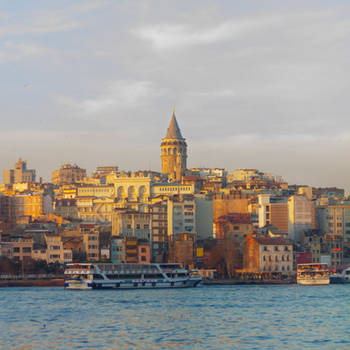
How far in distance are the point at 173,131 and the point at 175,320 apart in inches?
5166

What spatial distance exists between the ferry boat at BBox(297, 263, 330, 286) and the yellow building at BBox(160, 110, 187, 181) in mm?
86874

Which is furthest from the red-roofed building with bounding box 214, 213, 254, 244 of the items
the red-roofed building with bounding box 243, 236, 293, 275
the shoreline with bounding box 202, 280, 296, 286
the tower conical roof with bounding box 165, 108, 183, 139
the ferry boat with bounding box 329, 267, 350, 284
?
the tower conical roof with bounding box 165, 108, 183, 139

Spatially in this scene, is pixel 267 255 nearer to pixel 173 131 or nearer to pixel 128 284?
pixel 128 284

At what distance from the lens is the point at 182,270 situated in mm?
90438

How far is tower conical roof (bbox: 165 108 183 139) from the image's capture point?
184625mm

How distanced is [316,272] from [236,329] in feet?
149

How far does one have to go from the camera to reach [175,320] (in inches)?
2184

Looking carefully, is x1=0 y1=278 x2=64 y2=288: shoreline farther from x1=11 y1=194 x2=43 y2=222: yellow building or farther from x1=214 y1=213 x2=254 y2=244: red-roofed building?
x1=11 y1=194 x2=43 y2=222: yellow building

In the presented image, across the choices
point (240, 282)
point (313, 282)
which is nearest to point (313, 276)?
point (313, 282)

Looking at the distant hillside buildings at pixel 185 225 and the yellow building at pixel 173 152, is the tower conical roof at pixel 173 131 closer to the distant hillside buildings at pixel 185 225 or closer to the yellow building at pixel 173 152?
the yellow building at pixel 173 152

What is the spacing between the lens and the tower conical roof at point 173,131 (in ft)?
606

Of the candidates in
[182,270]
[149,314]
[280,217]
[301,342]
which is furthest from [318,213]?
[301,342]

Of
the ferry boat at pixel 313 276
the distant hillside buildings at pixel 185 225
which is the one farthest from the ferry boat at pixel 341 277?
the distant hillside buildings at pixel 185 225

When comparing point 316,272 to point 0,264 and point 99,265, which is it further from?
point 0,264
